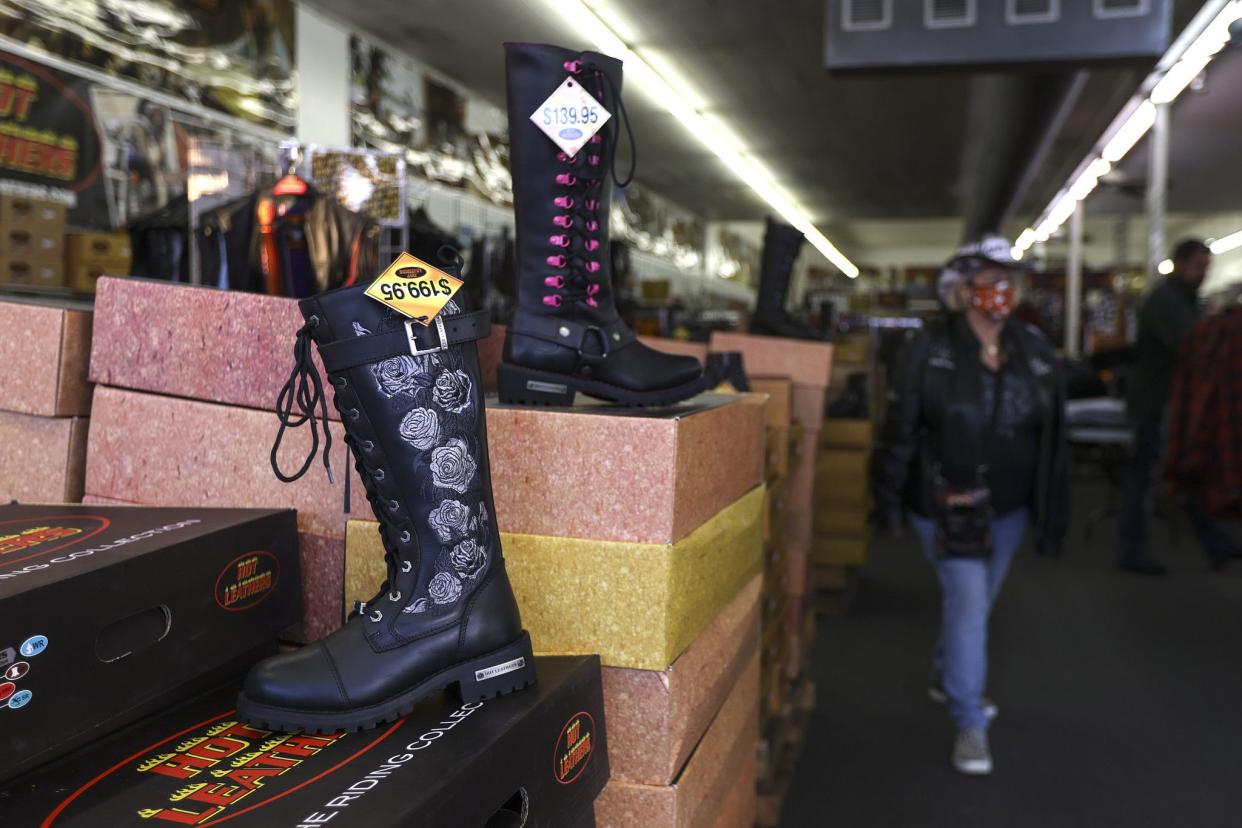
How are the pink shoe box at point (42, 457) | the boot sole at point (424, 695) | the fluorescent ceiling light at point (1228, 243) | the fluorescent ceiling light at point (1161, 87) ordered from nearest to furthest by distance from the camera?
the boot sole at point (424, 695) → the pink shoe box at point (42, 457) → the fluorescent ceiling light at point (1161, 87) → the fluorescent ceiling light at point (1228, 243)

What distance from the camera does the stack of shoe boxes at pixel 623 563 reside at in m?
1.22

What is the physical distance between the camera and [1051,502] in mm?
2750

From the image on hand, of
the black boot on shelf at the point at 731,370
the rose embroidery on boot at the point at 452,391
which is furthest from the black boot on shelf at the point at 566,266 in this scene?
the black boot on shelf at the point at 731,370

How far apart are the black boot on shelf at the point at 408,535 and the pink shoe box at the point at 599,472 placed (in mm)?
158

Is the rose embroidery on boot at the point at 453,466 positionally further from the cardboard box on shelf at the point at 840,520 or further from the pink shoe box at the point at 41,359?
the cardboard box on shelf at the point at 840,520

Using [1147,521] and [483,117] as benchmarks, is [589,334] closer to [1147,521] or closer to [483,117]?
[1147,521]

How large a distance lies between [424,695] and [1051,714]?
109 inches

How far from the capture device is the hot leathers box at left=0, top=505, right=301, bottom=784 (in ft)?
2.93

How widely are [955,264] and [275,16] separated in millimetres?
4648

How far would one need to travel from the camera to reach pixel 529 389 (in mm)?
1466

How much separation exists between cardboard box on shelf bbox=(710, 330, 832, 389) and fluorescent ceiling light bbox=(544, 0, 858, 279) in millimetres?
1039

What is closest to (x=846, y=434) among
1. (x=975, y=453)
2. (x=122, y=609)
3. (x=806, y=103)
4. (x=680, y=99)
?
(x=975, y=453)

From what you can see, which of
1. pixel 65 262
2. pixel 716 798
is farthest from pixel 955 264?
pixel 65 262

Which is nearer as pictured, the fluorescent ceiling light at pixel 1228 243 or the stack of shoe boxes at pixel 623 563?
the stack of shoe boxes at pixel 623 563
